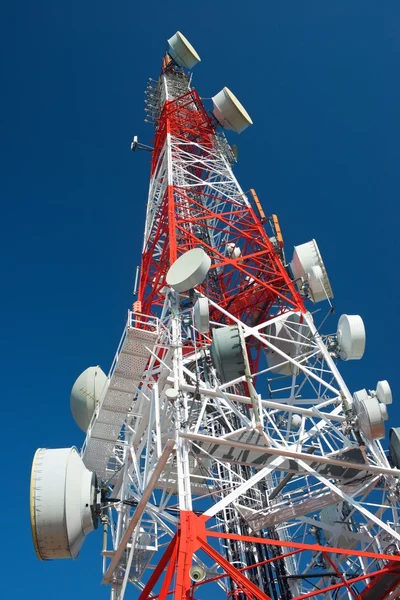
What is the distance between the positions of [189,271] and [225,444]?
5154mm

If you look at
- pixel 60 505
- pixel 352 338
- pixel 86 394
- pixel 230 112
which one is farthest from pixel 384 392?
pixel 230 112

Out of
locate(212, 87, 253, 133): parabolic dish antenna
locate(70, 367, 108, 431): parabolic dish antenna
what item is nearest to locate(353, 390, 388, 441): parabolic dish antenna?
locate(70, 367, 108, 431): parabolic dish antenna

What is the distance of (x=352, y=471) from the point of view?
42.7ft

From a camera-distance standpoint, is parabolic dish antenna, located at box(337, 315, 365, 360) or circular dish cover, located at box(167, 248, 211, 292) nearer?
parabolic dish antenna, located at box(337, 315, 365, 360)

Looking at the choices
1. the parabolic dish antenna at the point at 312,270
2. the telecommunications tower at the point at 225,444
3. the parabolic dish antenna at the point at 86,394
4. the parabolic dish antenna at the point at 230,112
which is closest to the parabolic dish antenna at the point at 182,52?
the parabolic dish antenna at the point at 230,112

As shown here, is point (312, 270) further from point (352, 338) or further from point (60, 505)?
point (60, 505)

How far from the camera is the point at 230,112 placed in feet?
91.8

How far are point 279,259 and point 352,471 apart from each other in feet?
27.2

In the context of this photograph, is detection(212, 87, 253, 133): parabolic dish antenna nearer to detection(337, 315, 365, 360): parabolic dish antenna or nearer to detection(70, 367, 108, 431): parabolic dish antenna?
detection(70, 367, 108, 431): parabolic dish antenna

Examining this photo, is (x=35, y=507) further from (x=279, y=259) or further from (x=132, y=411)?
(x=279, y=259)

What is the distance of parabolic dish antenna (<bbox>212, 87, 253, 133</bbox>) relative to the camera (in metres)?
28.0

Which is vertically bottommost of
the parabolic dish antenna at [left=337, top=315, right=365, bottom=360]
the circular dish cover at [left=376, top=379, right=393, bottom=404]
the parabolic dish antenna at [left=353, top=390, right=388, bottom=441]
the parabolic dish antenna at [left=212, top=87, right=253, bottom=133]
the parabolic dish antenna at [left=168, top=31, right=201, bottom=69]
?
the parabolic dish antenna at [left=353, top=390, right=388, bottom=441]

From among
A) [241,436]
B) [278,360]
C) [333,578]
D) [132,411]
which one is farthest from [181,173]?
[333,578]

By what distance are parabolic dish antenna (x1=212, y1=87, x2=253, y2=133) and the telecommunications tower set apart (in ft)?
20.3
